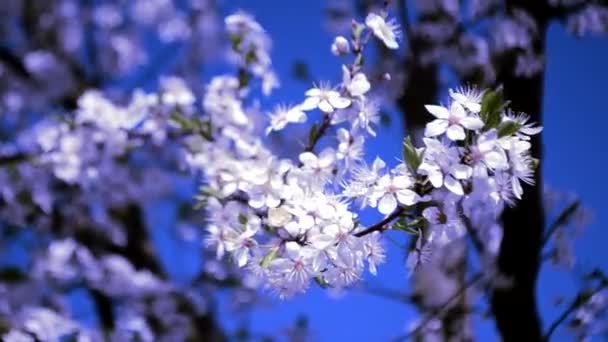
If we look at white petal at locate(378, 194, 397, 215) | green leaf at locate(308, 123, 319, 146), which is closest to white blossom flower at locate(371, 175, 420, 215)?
white petal at locate(378, 194, 397, 215)

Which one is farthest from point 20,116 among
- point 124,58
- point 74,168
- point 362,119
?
point 362,119

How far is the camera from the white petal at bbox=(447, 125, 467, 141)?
1.06 m

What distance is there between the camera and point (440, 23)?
3.57 m

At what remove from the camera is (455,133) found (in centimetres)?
106

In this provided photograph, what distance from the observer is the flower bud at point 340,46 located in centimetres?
158

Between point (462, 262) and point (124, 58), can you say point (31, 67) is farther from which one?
point (462, 262)

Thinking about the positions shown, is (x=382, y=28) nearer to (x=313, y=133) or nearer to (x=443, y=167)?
(x=313, y=133)

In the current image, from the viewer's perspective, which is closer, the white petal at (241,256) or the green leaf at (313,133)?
the white petal at (241,256)

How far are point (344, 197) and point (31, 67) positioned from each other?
4440 mm

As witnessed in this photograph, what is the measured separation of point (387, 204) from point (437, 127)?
0.15 metres

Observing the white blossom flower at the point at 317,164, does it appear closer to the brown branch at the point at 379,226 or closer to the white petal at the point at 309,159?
the white petal at the point at 309,159

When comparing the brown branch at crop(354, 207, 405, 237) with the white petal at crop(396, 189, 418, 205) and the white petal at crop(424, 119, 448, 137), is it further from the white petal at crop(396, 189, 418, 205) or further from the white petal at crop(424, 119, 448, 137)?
the white petal at crop(424, 119, 448, 137)

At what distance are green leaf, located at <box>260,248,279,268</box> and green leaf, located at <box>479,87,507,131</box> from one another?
426mm

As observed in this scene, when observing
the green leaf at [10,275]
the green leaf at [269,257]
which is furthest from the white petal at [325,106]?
the green leaf at [10,275]
